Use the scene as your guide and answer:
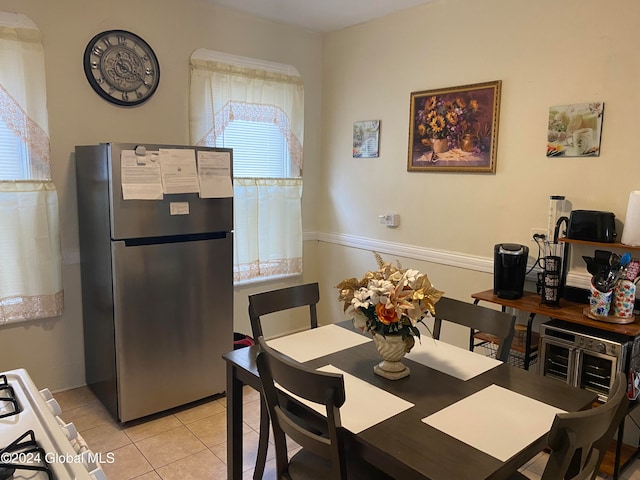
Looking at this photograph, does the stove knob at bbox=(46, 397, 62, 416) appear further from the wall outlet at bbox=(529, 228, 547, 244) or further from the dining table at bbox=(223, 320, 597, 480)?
the wall outlet at bbox=(529, 228, 547, 244)

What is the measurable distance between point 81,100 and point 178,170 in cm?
85

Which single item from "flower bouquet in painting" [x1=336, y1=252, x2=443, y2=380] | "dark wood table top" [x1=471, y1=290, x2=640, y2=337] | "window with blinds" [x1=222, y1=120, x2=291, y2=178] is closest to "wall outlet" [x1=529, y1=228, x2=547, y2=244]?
"dark wood table top" [x1=471, y1=290, x2=640, y2=337]

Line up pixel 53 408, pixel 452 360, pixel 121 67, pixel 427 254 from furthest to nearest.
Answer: pixel 427 254
pixel 121 67
pixel 452 360
pixel 53 408

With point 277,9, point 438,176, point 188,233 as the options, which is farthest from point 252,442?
point 277,9

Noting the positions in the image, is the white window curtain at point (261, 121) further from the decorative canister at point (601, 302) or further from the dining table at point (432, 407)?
the decorative canister at point (601, 302)

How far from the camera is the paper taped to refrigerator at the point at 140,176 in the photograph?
2.53m

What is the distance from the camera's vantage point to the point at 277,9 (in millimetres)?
3461

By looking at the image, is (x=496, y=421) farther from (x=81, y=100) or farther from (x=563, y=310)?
(x=81, y=100)

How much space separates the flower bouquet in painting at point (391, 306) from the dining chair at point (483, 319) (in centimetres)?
50

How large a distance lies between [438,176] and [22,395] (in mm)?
2734

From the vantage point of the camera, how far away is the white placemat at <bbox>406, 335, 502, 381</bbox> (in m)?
1.80

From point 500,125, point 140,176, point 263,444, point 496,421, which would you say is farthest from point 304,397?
point 500,125

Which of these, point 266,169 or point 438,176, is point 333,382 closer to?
point 438,176

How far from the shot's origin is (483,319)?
2096 mm
